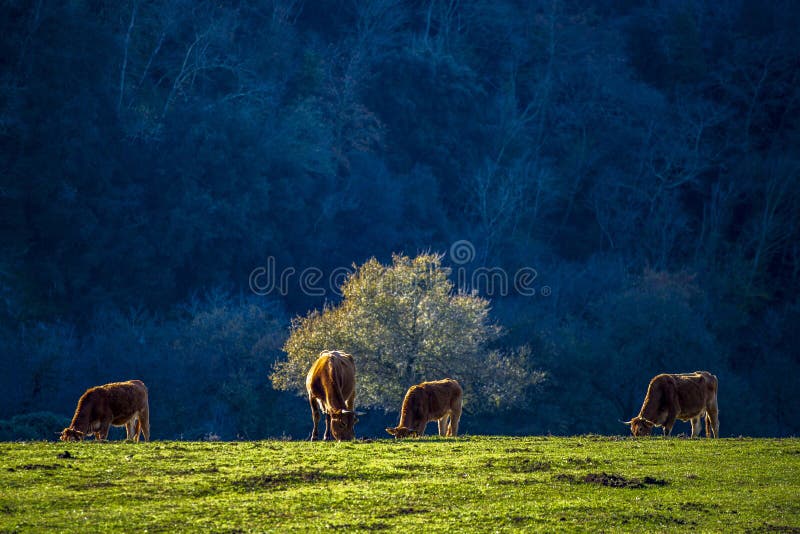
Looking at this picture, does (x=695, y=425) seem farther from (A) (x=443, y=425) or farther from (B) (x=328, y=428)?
(B) (x=328, y=428)

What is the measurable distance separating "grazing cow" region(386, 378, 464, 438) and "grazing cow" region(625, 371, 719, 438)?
4607 mm

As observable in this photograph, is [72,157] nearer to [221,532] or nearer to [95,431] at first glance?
[95,431]

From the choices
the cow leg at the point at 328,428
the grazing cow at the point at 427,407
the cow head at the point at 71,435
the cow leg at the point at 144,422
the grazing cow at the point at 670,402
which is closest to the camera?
the cow head at the point at 71,435

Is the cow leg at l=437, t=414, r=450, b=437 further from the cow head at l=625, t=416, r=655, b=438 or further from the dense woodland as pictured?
the dense woodland

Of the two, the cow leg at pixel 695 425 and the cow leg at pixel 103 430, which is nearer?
the cow leg at pixel 103 430

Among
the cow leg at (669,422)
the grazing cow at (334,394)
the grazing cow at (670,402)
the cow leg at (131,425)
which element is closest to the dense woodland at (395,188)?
the cow leg at (131,425)

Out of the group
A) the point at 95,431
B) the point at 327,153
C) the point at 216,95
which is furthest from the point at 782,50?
the point at 95,431

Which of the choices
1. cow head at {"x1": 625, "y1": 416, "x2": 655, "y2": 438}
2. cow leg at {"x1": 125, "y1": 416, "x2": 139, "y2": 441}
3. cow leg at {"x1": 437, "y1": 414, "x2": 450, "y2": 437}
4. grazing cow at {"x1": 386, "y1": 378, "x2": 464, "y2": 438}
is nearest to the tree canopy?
cow leg at {"x1": 437, "y1": 414, "x2": 450, "y2": 437}

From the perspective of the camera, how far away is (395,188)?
90.2m

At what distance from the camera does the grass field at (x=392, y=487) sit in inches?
613

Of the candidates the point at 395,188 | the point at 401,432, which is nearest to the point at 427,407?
the point at 401,432

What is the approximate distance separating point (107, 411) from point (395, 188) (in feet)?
220

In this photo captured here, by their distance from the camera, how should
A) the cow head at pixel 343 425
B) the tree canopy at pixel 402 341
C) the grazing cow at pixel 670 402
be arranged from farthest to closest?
1. the tree canopy at pixel 402 341
2. the grazing cow at pixel 670 402
3. the cow head at pixel 343 425

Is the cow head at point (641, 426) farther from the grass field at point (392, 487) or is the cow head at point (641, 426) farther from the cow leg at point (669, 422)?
the grass field at point (392, 487)
